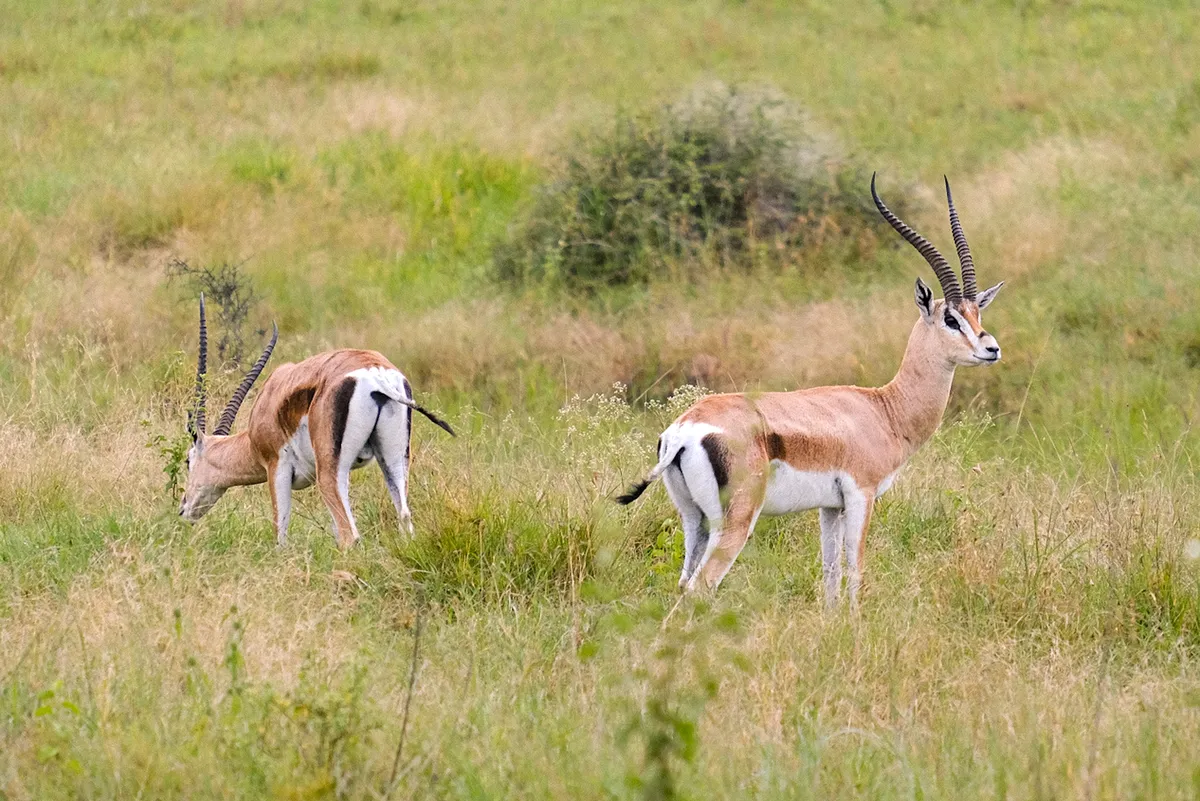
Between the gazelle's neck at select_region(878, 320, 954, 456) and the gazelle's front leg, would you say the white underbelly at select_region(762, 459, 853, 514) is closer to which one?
the gazelle's neck at select_region(878, 320, 954, 456)

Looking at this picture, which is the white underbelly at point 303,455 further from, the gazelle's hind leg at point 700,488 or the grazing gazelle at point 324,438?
the gazelle's hind leg at point 700,488

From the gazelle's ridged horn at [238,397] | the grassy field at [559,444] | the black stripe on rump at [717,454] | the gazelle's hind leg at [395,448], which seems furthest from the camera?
the gazelle's ridged horn at [238,397]

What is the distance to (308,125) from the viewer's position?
52.3 ft

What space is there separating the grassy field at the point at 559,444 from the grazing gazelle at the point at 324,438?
17cm

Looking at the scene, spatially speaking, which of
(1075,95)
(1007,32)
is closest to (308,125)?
(1075,95)

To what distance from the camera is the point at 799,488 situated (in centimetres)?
554

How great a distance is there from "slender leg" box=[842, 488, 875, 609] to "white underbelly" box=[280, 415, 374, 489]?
1996 millimetres

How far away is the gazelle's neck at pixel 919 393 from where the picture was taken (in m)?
6.03

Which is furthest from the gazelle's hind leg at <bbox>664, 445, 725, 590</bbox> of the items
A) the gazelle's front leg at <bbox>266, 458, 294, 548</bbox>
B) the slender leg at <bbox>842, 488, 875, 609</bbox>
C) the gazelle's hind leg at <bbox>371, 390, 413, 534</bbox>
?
the gazelle's front leg at <bbox>266, 458, 294, 548</bbox>

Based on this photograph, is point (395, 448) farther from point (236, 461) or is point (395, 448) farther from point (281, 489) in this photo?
point (236, 461)

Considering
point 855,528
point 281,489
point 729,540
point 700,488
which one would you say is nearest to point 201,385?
point 281,489

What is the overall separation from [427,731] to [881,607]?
208 cm

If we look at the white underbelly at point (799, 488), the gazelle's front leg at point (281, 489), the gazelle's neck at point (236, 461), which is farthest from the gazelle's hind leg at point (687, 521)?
the gazelle's neck at point (236, 461)

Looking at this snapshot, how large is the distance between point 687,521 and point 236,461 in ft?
7.16
